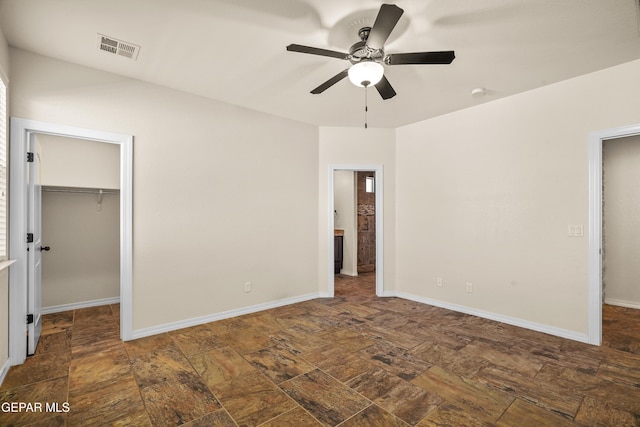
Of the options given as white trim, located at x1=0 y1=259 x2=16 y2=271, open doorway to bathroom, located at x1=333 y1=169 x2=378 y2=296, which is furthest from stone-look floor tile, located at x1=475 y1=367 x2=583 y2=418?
open doorway to bathroom, located at x1=333 y1=169 x2=378 y2=296

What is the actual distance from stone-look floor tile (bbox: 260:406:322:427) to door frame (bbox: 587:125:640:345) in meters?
2.90

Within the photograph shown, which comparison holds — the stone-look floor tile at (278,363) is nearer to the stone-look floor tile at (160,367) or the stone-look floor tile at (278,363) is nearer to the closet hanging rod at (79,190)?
the stone-look floor tile at (160,367)

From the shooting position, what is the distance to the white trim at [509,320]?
10.5 ft

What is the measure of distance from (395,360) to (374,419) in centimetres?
84

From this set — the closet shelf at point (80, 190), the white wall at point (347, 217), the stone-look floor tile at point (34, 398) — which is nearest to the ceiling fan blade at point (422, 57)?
the stone-look floor tile at point (34, 398)

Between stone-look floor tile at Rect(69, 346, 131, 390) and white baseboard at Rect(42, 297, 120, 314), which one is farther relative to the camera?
white baseboard at Rect(42, 297, 120, 314)

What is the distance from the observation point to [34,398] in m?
2.15

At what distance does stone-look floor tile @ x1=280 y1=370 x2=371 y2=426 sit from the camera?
1.99 meters

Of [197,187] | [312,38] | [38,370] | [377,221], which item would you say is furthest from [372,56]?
[38,370]

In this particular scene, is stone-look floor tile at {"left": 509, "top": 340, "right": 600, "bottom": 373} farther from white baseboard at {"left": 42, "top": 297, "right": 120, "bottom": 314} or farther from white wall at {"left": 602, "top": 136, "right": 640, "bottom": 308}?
white baseboard at {"left": 42, "top": 297, "right": 120, "bottom": 314}

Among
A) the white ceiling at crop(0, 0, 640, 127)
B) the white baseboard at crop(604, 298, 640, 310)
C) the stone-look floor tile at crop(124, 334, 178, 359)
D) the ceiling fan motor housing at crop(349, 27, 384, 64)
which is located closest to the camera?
the white ceiling at crop(0, 0, 640, 127)

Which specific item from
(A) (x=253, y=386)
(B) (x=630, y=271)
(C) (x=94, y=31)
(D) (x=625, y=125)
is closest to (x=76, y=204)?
(C) (x=94, y=31)

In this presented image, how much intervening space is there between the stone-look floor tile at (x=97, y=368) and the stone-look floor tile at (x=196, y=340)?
0.47 m

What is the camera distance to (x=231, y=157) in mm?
3916
